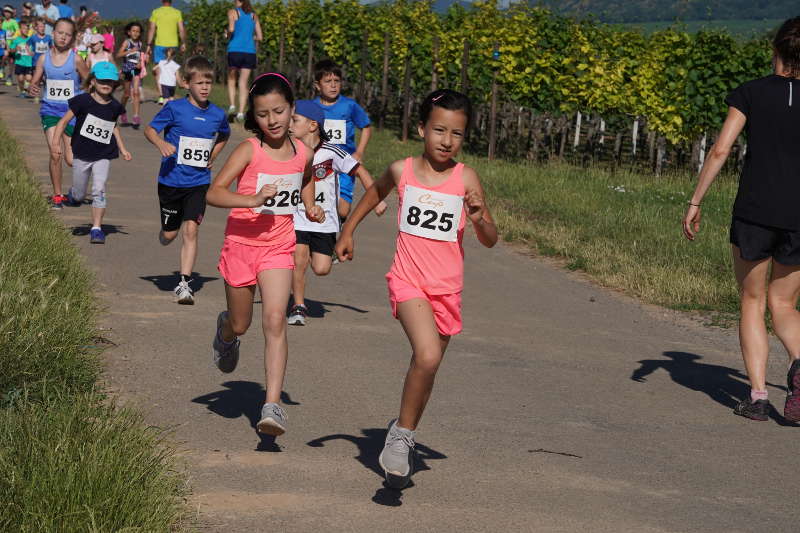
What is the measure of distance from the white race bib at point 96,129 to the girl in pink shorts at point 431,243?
6.60 m

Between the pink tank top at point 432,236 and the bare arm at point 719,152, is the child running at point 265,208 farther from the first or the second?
the bare arm at point 719,152

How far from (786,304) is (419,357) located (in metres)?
2.80

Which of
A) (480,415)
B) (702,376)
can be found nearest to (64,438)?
(480,415)

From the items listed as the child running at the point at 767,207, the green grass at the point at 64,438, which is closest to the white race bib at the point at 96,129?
the green grass at the point at 64,438

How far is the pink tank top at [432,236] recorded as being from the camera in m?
5.49

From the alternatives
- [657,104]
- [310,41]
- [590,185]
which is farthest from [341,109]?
[310,41]

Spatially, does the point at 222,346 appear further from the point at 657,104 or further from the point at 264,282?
the point at 657,104

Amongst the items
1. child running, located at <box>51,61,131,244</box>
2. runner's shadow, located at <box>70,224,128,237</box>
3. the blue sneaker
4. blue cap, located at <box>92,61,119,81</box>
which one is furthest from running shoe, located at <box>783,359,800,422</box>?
runner's shadow, located at <box>70,224,128,237</box>

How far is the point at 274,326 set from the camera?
6062 millimetres

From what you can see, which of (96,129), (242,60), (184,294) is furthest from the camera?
(242,60)

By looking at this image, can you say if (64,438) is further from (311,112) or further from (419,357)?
(311,112)

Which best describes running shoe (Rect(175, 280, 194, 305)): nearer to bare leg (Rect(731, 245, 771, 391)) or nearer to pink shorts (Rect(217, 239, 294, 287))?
pink shorts (Rect(217, 239, 294, 287))

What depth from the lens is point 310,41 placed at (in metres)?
32.6

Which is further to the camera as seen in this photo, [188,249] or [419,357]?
[188,249]
